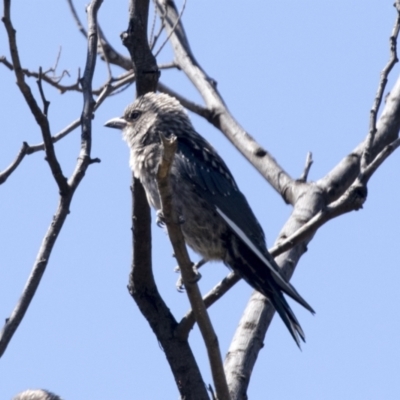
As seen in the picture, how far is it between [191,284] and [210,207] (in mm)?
1607

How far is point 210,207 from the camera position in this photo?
5305 millimetres

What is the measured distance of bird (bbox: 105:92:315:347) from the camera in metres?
4.94

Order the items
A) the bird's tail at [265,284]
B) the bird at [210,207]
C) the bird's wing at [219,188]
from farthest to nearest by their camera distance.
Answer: the bird's wing at [219,188], the bird at [210,207], the bird's tail at [265,284]

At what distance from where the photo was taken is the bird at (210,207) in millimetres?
4938

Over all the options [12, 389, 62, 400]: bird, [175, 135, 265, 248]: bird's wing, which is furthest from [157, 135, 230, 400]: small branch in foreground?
[12, 389, 62, 400]: bird

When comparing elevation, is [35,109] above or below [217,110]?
below

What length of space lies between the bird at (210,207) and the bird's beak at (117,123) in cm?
29

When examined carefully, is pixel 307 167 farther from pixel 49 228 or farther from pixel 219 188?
pixel 49 228

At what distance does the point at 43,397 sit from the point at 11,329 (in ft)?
8.39

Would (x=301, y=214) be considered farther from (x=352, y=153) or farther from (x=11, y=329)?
(x=11, y=329)

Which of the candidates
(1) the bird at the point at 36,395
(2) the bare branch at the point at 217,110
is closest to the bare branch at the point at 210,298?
(2) the bare branch at the point at 217,110

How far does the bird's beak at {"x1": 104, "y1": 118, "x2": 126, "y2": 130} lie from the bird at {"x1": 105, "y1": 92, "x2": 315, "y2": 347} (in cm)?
29

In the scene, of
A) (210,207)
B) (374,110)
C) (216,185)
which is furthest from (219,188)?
A: (374,110)

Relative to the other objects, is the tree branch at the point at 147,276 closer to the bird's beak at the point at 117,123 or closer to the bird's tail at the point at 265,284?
the bird's tail at the point at 265,284
